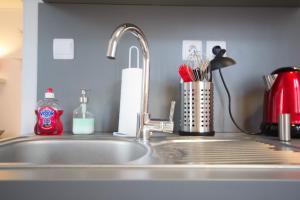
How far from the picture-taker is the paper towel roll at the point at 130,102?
0.74m

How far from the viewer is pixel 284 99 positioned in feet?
2.39

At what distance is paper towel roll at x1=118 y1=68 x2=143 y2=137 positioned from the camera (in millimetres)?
739

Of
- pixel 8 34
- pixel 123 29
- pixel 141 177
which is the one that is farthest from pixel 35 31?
pixel 8 34

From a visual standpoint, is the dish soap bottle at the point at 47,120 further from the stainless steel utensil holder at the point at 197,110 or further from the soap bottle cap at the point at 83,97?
the stainless steel utensil holder at the point at 197,110

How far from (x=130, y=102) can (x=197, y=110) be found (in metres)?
0.24

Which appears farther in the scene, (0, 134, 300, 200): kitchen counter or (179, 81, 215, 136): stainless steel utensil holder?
(179, 81, 215, 136): stainless steel utensil holder

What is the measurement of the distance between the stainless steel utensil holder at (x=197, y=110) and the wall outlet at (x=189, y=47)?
0.67 ft

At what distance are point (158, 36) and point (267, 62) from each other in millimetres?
487

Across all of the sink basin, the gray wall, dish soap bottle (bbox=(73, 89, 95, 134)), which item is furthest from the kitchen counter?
the gray wall

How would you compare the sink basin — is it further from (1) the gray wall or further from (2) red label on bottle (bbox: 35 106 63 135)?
(1) the gray wall

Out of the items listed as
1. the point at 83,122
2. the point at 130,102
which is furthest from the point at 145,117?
the point at 83,122

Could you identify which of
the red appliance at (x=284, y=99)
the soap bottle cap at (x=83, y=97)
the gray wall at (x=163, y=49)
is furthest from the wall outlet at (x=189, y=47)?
the soap bottle cap at (x=83, y=97)

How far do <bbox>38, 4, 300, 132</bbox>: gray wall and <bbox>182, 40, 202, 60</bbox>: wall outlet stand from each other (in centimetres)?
2

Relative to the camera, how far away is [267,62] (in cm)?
91
